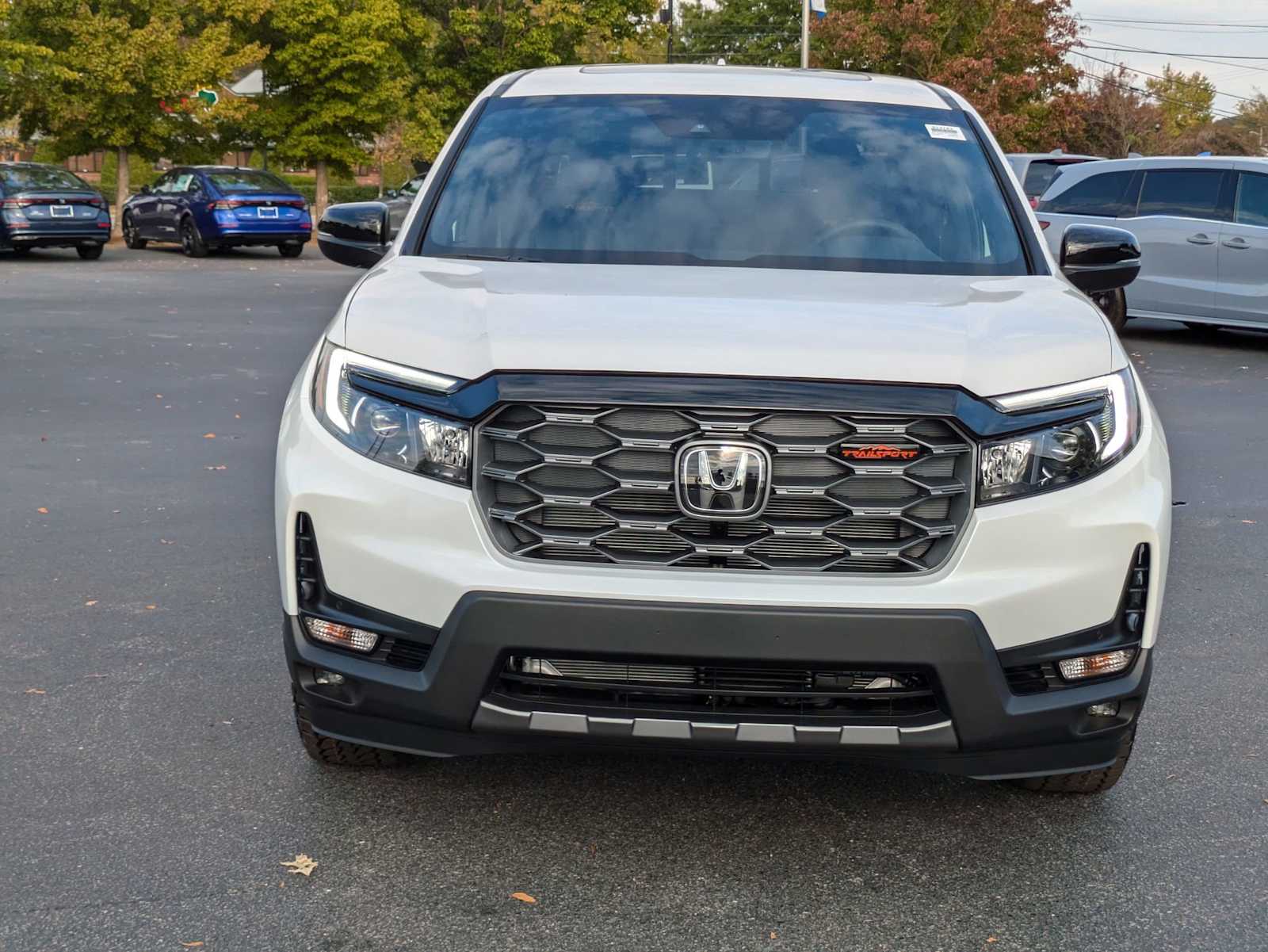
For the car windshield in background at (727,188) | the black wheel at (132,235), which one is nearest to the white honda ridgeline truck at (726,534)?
the car windshield in background at (727,188)

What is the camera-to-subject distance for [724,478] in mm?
3275

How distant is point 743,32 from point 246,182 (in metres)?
63.9

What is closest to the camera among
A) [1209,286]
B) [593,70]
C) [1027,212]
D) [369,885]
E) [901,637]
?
[901,637]

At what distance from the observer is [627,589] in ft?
10.6

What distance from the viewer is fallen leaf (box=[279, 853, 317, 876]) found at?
140 inches

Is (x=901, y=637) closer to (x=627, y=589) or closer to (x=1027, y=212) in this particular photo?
(x=627, y=589)

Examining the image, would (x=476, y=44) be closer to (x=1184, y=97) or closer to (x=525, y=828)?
(x=525, y=828)

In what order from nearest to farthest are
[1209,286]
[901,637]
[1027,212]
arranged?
[901,637]
[1027,212]
[1209,286]

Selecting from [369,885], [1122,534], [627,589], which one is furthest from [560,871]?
[1122,534]

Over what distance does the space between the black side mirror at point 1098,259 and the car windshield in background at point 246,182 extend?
2417 cm

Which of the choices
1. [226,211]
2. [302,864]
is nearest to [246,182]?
[226,211]

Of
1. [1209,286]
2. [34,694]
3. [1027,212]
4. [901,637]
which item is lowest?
[1209,286]

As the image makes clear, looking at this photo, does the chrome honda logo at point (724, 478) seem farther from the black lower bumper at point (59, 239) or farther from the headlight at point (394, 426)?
the black lower bumper at point (59, 239)

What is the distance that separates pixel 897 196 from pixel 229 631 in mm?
2689
